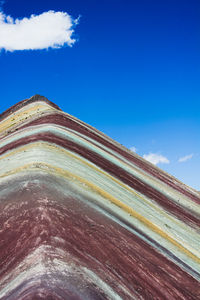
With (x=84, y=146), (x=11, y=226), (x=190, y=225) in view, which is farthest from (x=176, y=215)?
(x=11, y=226)

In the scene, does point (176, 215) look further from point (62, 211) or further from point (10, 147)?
point (62, 211)

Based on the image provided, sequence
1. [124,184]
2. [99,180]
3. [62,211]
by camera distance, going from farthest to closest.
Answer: [124,184]
[99,180]
[62,211]

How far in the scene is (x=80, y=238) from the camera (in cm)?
1164

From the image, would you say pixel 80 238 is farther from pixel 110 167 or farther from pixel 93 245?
pixel 110 167

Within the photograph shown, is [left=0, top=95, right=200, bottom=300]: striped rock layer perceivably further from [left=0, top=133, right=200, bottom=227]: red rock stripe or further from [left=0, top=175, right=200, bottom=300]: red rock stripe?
[left=0, top=133, right=200, bottom=227]: red rock stripe

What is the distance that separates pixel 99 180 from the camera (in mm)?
21359

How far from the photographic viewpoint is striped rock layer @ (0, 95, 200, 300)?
9090mm

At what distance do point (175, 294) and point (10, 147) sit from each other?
60.6ft

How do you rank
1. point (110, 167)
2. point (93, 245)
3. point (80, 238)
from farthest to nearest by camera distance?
1. point (110, 167)
2. point (93, 245)
3. point (80, 238)

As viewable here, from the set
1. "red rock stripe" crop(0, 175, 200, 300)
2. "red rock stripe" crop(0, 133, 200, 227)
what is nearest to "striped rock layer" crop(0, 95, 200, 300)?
"red rock stripe" crop(0, 175, 200, 300)

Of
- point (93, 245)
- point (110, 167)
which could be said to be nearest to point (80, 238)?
point (93, 245)

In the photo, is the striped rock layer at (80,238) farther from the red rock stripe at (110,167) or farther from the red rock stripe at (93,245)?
the red rock stripe at (110,167)

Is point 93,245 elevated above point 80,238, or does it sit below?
above

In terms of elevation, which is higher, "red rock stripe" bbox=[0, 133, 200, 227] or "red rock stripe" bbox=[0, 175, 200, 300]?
"red rock stripe" bbox=[0, 133, 200, 227]
